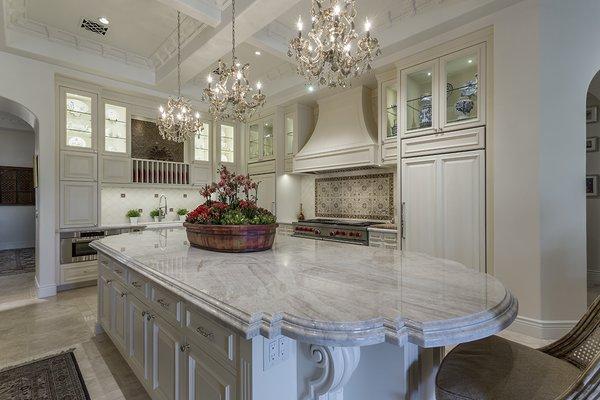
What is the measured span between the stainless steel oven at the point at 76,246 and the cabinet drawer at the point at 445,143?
4.62 m

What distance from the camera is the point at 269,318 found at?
91 cm

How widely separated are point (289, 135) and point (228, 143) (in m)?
1.50

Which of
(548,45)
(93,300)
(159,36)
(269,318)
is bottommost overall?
(93,300)

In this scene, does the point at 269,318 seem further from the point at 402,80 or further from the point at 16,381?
the point at 402,80

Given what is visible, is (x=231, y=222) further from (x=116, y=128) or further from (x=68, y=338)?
(x=116, y=128)

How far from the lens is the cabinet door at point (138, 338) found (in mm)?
1821

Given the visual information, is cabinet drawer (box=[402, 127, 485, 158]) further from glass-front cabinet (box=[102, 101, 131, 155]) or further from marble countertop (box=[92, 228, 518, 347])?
Result: glass-front cabinet (box=[102, 101, 131, 155])

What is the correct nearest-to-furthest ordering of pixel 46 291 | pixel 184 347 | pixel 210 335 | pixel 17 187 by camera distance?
pixel 210 335 < pixel 184 347 < pixel 46 291 < pixel 17 187

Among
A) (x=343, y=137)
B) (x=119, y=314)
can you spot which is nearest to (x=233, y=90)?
(x=119, y=314)

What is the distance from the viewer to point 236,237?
6.34 ft

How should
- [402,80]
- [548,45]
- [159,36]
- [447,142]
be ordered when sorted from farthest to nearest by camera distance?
[159,36]
[402,80]
[447,142]
[548,45]

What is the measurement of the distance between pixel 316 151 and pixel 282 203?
1315mm

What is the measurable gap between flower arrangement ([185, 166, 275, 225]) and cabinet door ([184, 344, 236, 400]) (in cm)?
85

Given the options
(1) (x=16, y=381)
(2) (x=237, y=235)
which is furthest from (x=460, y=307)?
(1) (x=16, y=381)
